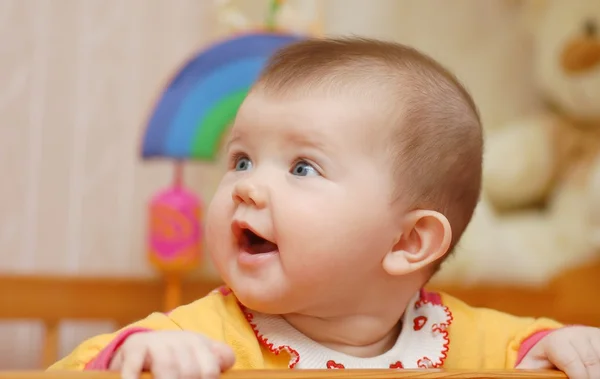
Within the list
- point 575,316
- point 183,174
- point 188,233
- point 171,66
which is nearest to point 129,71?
point 171,66

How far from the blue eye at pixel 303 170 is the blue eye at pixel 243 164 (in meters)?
0.04

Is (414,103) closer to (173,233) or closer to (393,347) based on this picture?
(393,347)

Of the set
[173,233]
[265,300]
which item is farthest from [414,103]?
[173,233]

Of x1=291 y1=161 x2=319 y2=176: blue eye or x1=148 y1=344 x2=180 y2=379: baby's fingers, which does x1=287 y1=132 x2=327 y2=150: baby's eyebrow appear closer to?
x1=291 y1=161 x2=319 y2=176: blue eye

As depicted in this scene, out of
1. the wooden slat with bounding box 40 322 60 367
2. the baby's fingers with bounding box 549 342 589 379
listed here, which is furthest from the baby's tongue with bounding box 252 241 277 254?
the wooden slat with bounding box 40 322 60 367

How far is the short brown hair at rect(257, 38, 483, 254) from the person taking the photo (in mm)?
709

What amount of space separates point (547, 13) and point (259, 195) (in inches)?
43.9

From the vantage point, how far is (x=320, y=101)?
0.70 metres

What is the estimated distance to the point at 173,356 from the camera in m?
0.53

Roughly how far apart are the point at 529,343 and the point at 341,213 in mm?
248

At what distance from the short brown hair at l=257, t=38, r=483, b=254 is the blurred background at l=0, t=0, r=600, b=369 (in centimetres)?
67

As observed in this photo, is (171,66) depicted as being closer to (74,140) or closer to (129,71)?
(129,71)

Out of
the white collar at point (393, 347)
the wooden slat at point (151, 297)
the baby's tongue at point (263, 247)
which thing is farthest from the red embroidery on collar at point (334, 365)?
the wooden slat at point (151, 297)

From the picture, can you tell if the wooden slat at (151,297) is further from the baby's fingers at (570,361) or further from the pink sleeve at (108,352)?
the pink sleeve at (108,352)
